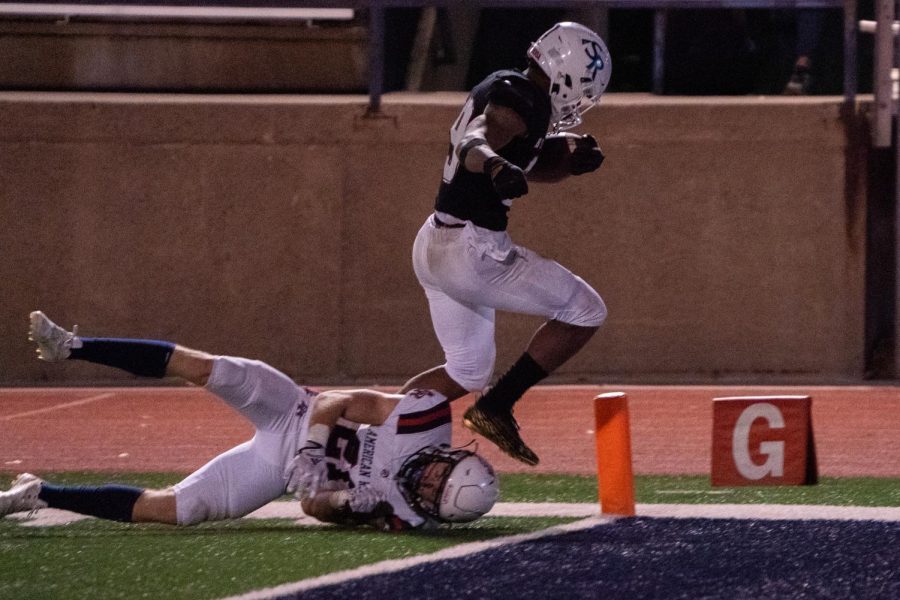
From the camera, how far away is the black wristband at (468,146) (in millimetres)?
5691

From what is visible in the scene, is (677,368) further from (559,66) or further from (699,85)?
(559,66)

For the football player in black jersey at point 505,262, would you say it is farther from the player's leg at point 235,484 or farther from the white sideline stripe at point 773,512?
the player's leg at point 235,484

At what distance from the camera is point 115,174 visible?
1054 centimetres

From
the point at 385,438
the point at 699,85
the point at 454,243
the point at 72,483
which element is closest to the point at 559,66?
the point at 454,243

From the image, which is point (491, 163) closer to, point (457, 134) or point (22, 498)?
point (457, 134)

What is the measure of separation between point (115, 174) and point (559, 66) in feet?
16.8

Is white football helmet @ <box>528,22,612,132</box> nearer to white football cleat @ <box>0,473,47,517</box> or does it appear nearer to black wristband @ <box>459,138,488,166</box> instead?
black wristband @ <box>459,138,488,166</box>

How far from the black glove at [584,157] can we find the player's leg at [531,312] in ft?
1.59

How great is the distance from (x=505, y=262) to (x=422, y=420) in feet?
3.17

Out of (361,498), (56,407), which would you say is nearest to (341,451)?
(361,498)

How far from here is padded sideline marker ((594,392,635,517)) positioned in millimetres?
5594

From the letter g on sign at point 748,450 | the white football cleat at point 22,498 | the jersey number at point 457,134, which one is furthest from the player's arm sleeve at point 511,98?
the white football cleat at point 22,498

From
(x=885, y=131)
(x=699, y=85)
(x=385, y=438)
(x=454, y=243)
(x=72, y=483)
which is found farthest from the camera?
(x=699, y=85)

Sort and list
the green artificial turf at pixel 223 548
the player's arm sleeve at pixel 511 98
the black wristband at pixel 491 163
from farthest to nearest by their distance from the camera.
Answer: the player's arm sleeve at pixel 511 98 → the black wristband at pixel 491 163 → the green artificial turf at pixel 223 548
